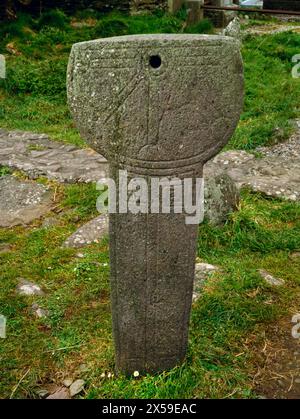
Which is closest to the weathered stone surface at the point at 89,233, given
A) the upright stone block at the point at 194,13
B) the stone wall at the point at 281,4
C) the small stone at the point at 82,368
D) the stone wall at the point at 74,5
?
the small stone at the point at 82,368

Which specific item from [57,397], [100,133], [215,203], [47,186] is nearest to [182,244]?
[100,133]

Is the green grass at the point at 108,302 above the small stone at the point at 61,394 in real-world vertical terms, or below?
above

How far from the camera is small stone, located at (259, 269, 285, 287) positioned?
350cm

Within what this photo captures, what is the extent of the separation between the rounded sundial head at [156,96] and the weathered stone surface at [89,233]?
205 cm

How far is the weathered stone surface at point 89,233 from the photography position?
4.11 m

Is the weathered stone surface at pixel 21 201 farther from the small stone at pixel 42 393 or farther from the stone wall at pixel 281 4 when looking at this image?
the stone wall at pixel 281 4

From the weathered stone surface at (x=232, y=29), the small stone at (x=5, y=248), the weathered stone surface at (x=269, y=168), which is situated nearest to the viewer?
the small stone at (x=5, y=248)

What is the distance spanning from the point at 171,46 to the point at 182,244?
0.86m

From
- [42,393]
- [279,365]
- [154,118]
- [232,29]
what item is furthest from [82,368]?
[232,29]

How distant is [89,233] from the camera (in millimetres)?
4223

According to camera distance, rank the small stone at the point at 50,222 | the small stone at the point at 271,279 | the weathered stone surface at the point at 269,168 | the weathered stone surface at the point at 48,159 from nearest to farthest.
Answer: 1. the small stone at the point at 271,279
2. the small stone at the point at 50,222
3. the weathered stone surface at the point at 269,168
4. the weathered stone surface at the point at 48,159

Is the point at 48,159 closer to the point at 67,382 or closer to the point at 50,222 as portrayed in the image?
the point at 50,222

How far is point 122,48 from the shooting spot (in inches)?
77.9

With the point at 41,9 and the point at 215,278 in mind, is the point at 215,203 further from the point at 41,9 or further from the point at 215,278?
the point at 41,9
